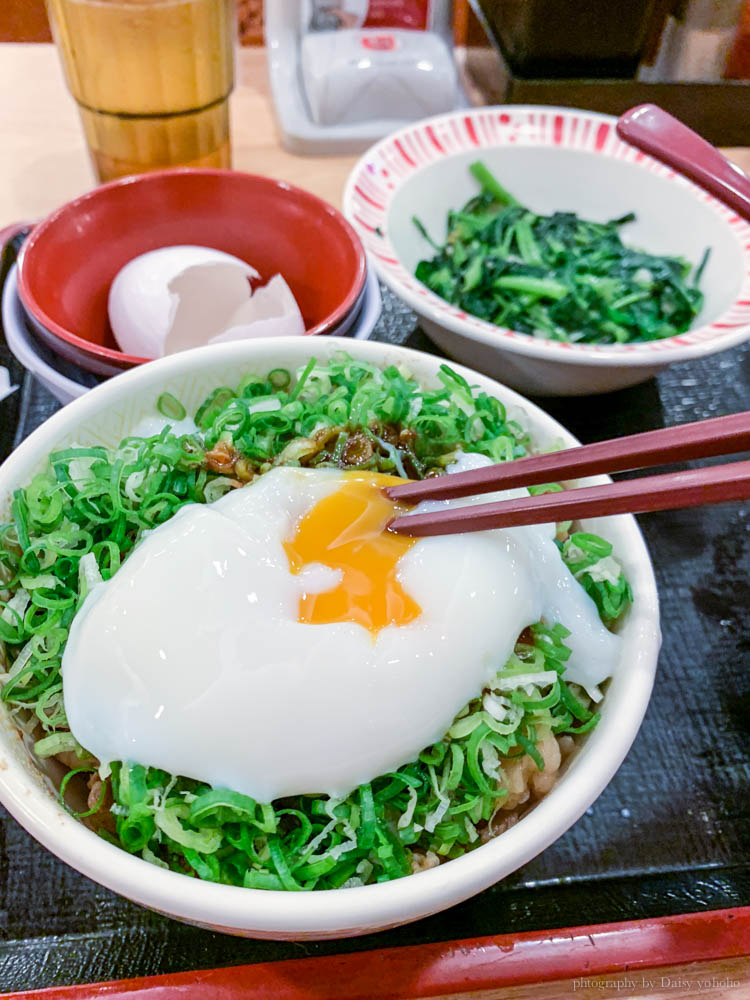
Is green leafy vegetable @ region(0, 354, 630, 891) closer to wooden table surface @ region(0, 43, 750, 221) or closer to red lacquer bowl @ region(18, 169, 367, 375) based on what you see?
red lacquer bowl @ region(18, 169, 367, 375)

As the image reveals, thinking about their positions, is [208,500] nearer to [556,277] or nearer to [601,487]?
[601,487]

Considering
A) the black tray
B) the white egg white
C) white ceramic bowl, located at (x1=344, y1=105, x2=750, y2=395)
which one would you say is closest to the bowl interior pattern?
white ceramic bowl, located at (x1=344, y1=105, x2=750, y2=395)

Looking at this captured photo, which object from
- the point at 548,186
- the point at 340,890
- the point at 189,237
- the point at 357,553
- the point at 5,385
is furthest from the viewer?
the point at 548,186

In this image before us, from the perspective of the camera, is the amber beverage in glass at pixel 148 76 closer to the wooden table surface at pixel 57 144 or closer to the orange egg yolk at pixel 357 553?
the wooden table surface at pixel 57 144

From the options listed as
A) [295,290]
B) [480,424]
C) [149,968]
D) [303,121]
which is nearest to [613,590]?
[480,424]

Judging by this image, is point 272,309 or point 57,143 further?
point 57,143

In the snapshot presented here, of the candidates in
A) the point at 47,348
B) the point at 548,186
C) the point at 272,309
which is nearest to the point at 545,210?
the point at 548,186

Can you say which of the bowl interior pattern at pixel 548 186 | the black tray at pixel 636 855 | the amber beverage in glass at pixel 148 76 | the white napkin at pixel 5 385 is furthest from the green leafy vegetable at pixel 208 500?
the amber beverage in glass at pixel 148 76
